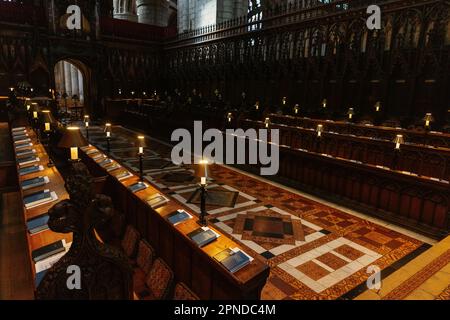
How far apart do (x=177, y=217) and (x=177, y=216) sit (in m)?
0.03

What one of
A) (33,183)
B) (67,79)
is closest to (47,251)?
(33,183)

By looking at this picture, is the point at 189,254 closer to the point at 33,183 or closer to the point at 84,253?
the point at 84,253

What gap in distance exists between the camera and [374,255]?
4.69 metres

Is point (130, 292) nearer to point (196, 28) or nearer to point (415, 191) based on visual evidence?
point (415, 191)

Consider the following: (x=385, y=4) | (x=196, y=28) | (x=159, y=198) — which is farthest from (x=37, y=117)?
(x=196, y=28)

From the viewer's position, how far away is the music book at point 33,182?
4348 millimetres

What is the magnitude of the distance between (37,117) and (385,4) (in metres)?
11.2

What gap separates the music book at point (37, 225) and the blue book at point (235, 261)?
1.92 meters

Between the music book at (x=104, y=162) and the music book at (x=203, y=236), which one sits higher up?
the music book at (x=104, y=162)

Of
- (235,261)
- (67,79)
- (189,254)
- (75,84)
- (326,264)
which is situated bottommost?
(326,264)

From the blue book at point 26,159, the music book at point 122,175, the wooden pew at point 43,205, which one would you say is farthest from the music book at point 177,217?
the blue book at point 26,159

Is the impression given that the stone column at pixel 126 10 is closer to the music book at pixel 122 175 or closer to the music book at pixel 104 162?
the music book at pixel 104 162

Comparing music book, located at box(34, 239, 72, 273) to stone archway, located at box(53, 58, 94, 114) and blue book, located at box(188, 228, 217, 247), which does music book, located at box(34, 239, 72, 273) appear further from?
stone archway, located at box(53, 58, 94, 114)

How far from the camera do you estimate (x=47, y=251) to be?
8.75 ft
